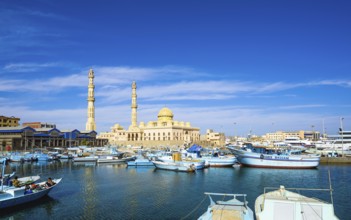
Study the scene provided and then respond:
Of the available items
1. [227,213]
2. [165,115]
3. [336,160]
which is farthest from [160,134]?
[227,213]

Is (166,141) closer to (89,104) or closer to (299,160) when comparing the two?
(89,104)

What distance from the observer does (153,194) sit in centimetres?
2581

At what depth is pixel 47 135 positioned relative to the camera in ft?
270

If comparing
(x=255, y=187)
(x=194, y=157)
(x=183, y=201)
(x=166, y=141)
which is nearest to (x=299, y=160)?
(x=194, y=157)

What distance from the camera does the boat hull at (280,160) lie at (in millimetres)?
44000

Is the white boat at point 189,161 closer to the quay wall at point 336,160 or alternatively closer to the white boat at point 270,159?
the white boat at point 270,159

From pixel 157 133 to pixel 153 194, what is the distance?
251 ft

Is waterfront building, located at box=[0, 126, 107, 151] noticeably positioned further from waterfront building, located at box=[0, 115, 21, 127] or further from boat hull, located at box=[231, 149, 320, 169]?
boat hull, located at box=[231, 149, 320, 169]

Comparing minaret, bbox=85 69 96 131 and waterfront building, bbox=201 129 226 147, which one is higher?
minaret, bbox=85 69 96 131

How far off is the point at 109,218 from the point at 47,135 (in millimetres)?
69850

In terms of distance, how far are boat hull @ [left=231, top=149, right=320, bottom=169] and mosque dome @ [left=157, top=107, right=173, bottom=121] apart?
61.5 m

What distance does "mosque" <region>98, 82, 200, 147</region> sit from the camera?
3888 inches

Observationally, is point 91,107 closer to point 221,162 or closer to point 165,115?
point 165,115

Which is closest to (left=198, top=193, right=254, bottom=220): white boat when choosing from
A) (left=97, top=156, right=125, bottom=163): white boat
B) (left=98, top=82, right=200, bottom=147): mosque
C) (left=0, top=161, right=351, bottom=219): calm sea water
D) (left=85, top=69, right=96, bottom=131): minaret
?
(left=0, top=161, right=351, bottom=219): calm sea water
